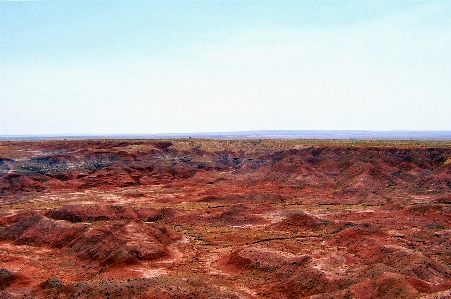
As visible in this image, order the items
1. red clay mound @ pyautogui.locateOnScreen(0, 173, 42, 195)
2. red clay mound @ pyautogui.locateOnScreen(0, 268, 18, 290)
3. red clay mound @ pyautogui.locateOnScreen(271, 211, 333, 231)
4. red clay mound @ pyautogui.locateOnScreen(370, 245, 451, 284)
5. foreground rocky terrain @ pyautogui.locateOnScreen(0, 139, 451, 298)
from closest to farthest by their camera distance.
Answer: foreground rocky terrain @ pyautogui.locateOnScreen(0, 139, 451, 298) → red clay mound @ pyautogui.locateOnScreen(370, 245, 451, 284) → red clay mound @ pyautogui.locateOnScreen(0, 268, 18, 290) → red clay mound @ pyautogui.locateOnScreen(271, 211, 333, 231) → red clay mound @ pyautogui.locateOnScreen(0, 173, 42, 195)

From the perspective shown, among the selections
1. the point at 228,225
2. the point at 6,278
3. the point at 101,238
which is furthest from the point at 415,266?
the point at 6,278

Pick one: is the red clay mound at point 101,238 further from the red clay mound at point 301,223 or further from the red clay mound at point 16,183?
the red clay mound at point 16,183

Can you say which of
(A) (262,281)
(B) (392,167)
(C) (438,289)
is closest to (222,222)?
(A) (262,281)

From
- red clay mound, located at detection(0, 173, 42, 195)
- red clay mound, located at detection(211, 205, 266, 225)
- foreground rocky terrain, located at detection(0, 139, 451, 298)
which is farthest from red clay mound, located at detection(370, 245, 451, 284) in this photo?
red clay mound, located at detection(0, 173, 42, 195)

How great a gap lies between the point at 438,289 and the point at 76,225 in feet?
107

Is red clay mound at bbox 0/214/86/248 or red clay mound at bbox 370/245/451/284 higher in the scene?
red clay mound at bbox 370/245/451/284

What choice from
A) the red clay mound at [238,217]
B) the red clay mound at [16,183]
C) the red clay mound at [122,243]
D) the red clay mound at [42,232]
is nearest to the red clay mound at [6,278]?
the red clay mound at [122,243]

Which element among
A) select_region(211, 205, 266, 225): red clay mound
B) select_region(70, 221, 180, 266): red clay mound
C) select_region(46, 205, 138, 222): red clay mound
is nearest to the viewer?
select_region(70, 221, 180, 266): red clay mound

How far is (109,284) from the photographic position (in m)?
24.6

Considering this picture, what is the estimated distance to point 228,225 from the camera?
46.5 metres

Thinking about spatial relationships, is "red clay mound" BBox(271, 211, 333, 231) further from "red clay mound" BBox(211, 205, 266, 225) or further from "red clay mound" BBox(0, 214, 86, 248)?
"red clay mound" BBox(0, 214, 86, 248)

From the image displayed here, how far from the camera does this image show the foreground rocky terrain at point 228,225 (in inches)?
1014

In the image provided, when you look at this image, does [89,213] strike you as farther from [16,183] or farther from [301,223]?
[16,183]

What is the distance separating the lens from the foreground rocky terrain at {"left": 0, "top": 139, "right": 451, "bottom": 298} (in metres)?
25.8
